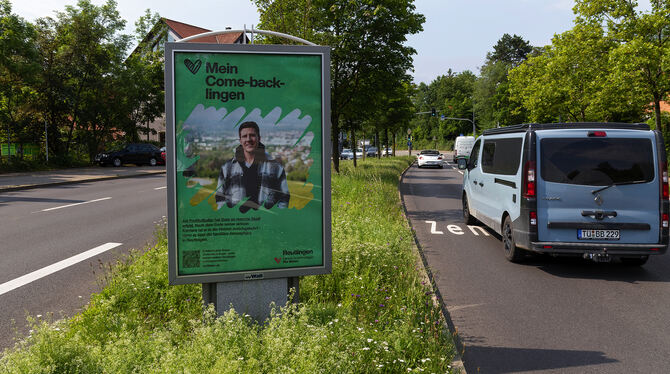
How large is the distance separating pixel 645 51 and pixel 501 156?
55.9 feet

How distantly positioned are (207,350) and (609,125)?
6.32 metres

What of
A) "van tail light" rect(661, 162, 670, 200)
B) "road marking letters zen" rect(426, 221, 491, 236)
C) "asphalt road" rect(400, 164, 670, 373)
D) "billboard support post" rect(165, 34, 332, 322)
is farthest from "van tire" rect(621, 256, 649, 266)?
"billboard support post" rect(165, 34, 332, 322)

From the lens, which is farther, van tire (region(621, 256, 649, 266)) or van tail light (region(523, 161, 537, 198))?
van tire (region(621, 256, 649, 266))

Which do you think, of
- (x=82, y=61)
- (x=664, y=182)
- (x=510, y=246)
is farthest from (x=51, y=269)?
(x=82, y=61)

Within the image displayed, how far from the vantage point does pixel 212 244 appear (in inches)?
163

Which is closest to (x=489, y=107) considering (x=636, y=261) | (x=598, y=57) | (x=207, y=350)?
(x=598, y=57)

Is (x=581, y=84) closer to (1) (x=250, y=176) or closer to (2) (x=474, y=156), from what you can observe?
(2) (x=474, y=156)

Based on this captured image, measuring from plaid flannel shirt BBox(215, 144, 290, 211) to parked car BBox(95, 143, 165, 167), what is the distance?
1393 inches

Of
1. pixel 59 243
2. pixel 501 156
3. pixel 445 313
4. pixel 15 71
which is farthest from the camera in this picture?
pixel 15 71

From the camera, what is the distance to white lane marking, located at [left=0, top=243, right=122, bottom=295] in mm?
6355

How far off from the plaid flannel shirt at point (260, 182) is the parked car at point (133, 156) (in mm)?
35383

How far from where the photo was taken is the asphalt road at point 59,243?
567 cm

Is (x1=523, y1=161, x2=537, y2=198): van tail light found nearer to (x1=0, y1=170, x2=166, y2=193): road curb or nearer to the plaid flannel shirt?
the plaid flannel shirt

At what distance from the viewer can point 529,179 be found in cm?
721
